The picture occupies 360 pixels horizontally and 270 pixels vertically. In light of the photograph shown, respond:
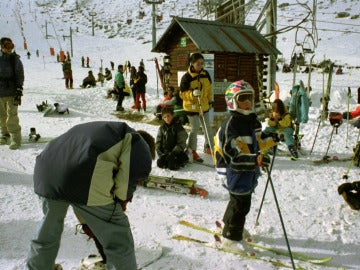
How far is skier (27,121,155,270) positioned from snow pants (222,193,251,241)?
4.60 ft

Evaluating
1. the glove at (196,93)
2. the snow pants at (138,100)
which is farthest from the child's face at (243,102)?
the snow pants at (138,100)

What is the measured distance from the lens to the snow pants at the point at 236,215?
3469mm

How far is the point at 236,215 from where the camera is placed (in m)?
3.49

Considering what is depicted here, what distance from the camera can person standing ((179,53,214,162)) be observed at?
21.1ft

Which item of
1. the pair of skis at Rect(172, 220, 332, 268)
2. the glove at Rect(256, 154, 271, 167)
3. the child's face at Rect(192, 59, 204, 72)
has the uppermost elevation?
the child's face at Rect(192, 59, 204, 72)

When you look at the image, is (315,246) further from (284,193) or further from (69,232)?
(69,232)

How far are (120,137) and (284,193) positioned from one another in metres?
3.68

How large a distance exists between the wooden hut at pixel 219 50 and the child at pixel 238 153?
7359 mm

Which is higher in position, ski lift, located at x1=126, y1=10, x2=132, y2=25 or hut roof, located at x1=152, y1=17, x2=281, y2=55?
ski lift, located at x1=126, y1=10, x2=132, y2=25

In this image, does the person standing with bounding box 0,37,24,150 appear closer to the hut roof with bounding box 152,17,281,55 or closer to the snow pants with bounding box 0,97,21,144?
the snow pants with bounding box 0,97,21,144

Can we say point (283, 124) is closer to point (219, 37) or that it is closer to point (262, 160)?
point (262, 160)

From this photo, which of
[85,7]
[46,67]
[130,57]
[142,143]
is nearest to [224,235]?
[142,143]

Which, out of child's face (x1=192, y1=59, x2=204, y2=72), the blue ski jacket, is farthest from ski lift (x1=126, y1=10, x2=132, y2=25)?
the blue ski jacket

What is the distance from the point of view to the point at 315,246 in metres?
3.75
